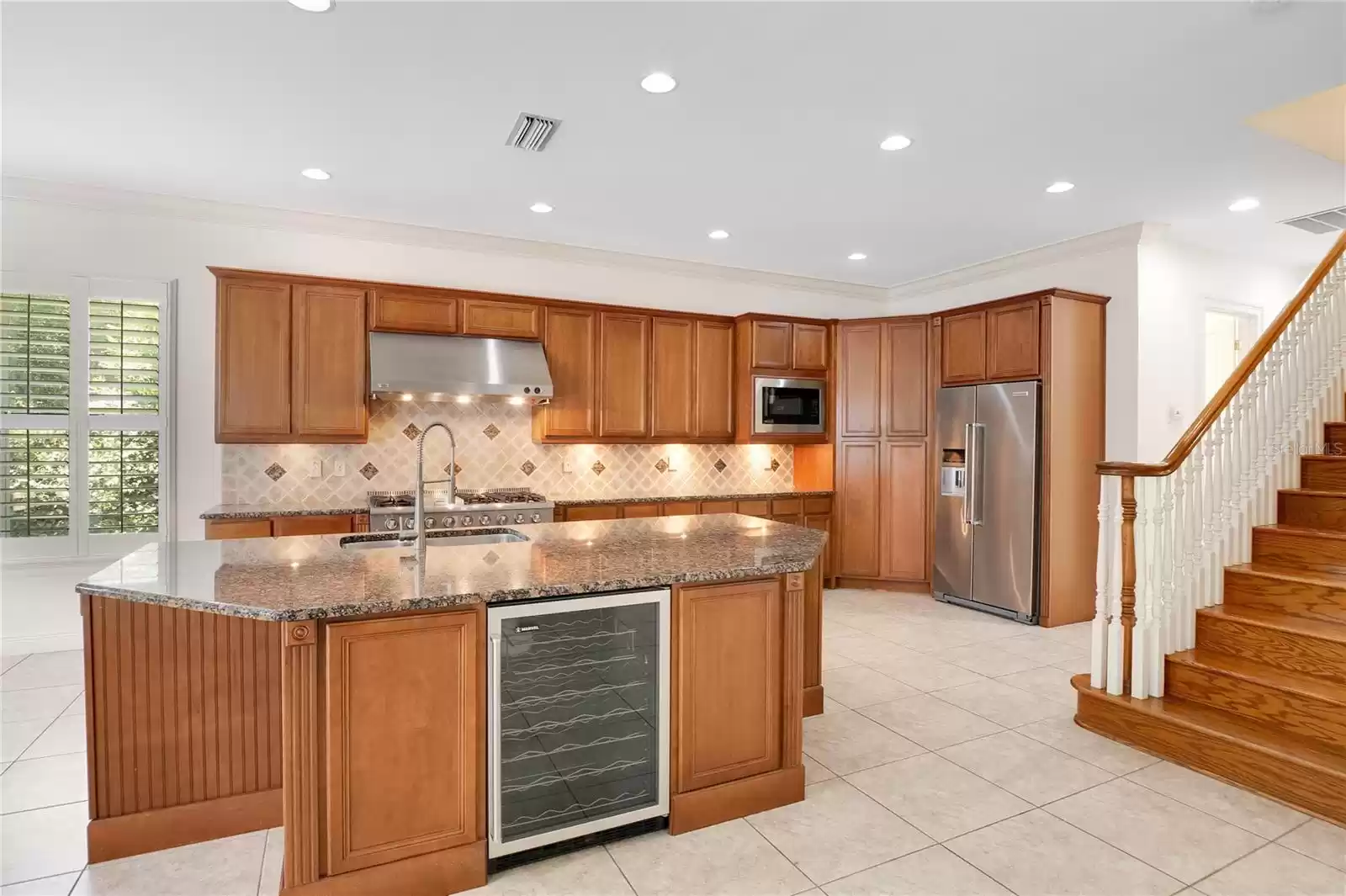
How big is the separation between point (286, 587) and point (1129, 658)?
347 cm

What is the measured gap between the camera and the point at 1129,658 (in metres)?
3.25

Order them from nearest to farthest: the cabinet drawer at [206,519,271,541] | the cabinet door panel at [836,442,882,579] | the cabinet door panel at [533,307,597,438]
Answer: the cabinet drawer at [206,519,271,541] → the cabinet door panel at [533,307,597,438] → the cabinet door panel at [836,442,882,579]

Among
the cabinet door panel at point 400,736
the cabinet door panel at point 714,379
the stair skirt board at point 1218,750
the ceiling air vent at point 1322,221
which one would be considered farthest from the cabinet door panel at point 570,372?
the ceiling air vent at point 1322,221

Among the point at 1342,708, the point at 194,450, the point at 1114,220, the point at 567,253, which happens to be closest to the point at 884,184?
the point at 1114,220

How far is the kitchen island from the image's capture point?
1.93 metres

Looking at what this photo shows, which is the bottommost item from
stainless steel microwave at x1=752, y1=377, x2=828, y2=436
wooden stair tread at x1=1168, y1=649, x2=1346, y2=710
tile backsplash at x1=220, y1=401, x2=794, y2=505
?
wooden stair tread at x1=1168, y1=649, x2=1346, y2=710

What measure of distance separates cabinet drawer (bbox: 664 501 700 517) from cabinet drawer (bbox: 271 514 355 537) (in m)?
2.32

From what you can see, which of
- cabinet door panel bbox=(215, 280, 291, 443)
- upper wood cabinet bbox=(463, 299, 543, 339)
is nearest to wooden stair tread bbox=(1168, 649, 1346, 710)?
upper wood cabinet bbox=(463, 299, 543, 339)

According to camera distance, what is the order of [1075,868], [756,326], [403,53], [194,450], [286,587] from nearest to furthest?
[286,587]
[1075,868]
[403,53]
[194,450]
[756,326]

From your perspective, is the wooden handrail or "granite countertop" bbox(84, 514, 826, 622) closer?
"granite countertop" bbox(84, 514, 826, 622)

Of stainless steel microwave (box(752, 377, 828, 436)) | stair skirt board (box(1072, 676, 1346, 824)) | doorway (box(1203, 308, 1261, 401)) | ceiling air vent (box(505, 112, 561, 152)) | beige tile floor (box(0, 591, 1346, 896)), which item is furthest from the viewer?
stainless steel microwave (box(752, 377, 828, 436))

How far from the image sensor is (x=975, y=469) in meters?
5.43

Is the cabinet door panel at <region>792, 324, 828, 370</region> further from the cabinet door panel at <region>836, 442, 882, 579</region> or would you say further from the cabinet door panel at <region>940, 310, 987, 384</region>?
the cabinet door panel at <region>940, 310, 987, 384</region>

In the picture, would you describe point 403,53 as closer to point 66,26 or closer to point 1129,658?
point 66,26
